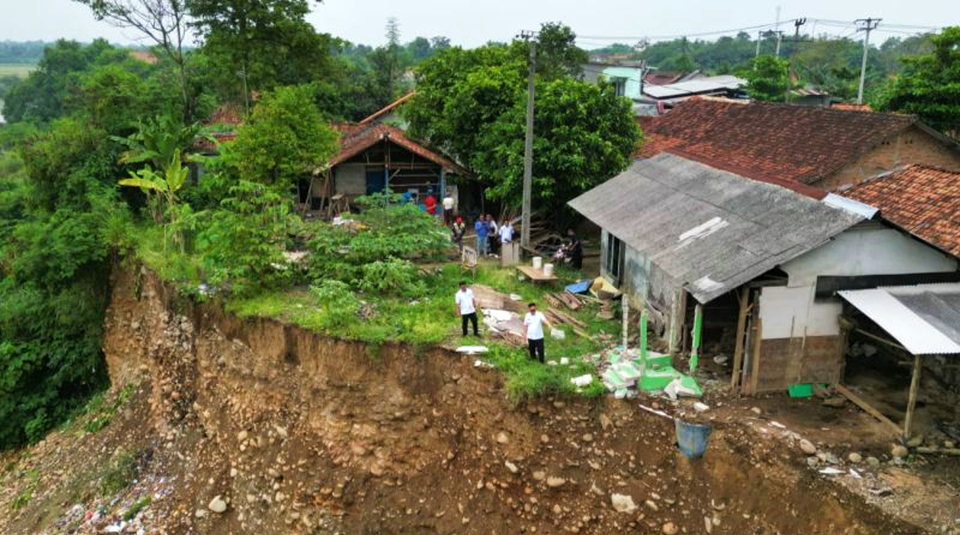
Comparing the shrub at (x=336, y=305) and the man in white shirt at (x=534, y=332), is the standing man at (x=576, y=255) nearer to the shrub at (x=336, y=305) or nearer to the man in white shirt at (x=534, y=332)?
the man in white shirt at (x=534, y=332)

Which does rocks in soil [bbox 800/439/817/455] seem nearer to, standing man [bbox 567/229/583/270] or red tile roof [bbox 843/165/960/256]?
red tile roof [bbox 843/165/960/256]

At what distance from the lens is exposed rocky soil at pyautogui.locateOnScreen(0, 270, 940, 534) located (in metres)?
9.35

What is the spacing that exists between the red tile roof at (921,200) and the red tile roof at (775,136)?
2.15 meters

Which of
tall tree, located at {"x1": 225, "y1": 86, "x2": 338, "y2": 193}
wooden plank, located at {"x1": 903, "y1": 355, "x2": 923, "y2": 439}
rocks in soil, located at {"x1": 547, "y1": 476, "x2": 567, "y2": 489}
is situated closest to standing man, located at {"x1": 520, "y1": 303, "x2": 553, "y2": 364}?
rocks in soil, located at {"x1": 547, "y1": 476, "x2": 567, "y2": 489}

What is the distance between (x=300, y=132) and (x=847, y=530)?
1462cm

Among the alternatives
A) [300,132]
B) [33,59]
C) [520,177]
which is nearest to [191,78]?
[300,132]

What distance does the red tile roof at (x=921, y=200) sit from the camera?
1177cm

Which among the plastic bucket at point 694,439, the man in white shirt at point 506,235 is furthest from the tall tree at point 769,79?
the plastic bucket at point 694,439

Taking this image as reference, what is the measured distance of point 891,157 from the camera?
60.1 feet

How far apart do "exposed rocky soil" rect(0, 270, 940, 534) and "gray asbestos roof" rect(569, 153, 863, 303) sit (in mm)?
2328

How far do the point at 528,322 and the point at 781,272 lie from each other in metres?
3.91

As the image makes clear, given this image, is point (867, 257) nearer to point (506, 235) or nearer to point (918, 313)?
point (918, 313)

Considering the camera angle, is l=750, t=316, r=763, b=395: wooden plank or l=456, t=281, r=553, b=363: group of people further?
l=456, t=281, r=553, b=363: group of people

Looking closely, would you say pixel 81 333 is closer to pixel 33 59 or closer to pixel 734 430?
pixel 734 430
